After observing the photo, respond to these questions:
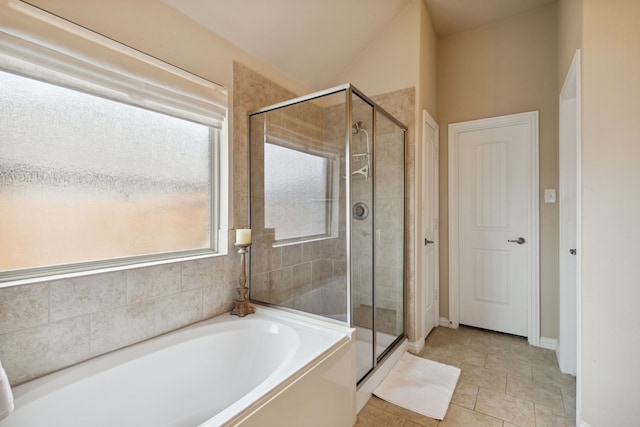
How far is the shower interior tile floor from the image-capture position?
1.70m

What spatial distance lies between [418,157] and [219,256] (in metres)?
1.79

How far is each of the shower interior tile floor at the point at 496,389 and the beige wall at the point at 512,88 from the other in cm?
41

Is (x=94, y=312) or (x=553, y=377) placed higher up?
(x=94, y=312)

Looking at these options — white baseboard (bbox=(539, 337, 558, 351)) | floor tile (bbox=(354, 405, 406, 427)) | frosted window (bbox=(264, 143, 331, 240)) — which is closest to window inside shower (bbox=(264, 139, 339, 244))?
frosted window (bbox=(264, 143, 331, 240))

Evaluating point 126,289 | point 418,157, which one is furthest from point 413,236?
point 126,289

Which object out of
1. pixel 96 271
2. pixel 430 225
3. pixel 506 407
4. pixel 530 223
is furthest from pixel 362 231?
pixel 530 223

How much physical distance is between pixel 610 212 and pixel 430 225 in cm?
141

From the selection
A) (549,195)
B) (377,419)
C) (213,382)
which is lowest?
(377,419)

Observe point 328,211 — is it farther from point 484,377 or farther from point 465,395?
point 484,377

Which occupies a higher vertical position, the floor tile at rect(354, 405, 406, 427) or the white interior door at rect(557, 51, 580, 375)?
the white interior door at rect(557, 51, 580, 375)

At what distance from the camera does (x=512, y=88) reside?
274 cm

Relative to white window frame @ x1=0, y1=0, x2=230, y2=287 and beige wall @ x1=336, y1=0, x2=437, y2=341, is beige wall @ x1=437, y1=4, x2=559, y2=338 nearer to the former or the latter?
beige wall @ x1=336, y1=0, x2=437, y2=341

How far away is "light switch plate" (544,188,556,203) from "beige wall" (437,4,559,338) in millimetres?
34

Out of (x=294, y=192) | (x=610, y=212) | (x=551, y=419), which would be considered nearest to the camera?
(x=610, y=212)
